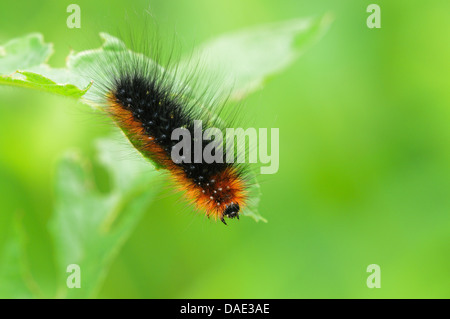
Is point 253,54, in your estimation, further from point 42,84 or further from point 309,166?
point 309,166

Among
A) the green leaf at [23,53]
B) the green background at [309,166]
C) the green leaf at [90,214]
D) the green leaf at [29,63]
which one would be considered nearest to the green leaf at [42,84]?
the green leaf at [29,63]

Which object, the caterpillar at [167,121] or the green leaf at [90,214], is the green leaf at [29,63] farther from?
the green leaf at [90,214]

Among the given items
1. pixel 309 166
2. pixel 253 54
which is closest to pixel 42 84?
pixel 253 54

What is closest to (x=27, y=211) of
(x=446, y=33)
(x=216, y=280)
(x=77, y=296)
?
(x=216, y=280)

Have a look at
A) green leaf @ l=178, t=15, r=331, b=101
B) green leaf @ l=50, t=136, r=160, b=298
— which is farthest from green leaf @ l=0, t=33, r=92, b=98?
green leaf @ l=178, t=15, r=331, b=101

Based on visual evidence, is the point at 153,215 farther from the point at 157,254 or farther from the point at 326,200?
the point at 326,200
